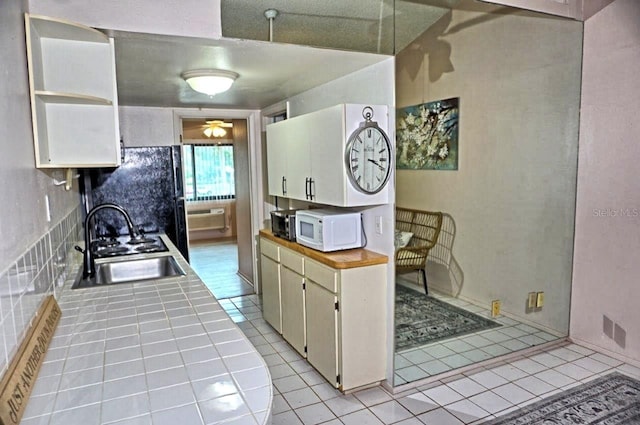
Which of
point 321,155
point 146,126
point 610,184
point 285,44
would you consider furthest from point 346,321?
point 146,126

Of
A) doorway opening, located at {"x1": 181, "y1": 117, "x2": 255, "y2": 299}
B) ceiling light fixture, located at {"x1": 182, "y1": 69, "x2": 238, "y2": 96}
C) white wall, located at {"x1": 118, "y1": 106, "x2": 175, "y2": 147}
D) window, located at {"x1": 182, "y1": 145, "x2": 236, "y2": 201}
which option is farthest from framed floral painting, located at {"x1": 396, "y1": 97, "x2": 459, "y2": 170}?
window, located at {"x1": 182, "y1": 145, "x2": 236, "y2": 201}

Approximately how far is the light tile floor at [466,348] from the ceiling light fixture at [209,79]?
1831mm

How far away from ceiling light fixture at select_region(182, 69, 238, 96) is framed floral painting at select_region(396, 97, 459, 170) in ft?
5.31

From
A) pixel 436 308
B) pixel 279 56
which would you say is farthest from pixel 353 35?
pixel 436 308

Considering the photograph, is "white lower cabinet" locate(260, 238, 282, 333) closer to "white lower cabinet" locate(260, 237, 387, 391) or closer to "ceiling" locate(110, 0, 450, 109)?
"white lower cabinet" locate(260, 237, 387, 391)

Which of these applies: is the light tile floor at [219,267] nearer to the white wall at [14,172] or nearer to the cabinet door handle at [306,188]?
the cabinet door handle at [306,188]

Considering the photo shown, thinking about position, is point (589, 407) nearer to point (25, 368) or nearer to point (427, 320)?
point (427, 320)

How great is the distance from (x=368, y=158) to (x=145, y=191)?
229cm

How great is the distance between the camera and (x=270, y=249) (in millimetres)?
3615

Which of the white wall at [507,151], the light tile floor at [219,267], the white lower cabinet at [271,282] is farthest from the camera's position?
the light tile floor at [219,267]

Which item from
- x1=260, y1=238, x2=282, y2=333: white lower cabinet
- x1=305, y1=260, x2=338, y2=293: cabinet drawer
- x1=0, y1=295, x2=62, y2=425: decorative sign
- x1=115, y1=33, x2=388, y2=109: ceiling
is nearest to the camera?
x1=0, y1=295, x2=62, y2=425: decorative sign

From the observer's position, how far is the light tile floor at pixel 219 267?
16.5ft

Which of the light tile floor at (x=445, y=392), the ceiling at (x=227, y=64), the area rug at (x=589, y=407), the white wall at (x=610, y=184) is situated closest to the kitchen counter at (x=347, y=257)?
the light tile floor at (x=445, y=392)

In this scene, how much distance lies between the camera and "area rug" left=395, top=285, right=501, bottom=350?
310 cm
